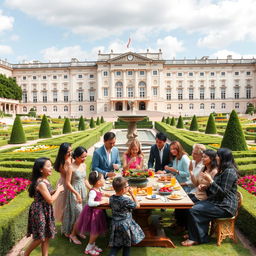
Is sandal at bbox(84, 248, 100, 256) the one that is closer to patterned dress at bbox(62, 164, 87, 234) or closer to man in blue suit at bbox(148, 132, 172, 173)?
patterned dress at bbox(62, 164, 87, 234)

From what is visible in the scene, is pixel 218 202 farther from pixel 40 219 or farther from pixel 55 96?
pixel 55 96

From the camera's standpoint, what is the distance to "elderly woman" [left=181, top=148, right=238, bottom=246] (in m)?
3.46

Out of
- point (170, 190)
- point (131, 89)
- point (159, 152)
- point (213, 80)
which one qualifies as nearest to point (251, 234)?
point (170, 190)

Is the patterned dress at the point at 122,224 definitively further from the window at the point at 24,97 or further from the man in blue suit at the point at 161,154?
the window at the point at 24,97

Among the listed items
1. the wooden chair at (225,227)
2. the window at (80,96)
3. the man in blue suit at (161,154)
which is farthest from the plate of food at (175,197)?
the window at (80,96)

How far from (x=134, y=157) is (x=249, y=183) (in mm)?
2374

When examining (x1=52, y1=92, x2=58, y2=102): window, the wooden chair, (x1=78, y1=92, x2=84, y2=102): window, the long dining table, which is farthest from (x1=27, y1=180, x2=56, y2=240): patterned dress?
(x1=52, y1=92, x2=58, y2=102): window

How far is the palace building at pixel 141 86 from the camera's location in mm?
45406

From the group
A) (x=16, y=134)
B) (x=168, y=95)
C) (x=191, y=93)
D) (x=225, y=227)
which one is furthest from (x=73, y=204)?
(x=191, y=93)

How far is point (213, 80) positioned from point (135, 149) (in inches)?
1806

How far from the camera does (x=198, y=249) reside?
348cm

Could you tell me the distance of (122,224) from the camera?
3.03 m

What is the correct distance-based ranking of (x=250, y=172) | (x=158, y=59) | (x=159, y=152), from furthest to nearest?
1. (x=158, y=59)
2. (x=250, y=172)
3. (x=159, y=152)

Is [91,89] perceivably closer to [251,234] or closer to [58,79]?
[58,79]
